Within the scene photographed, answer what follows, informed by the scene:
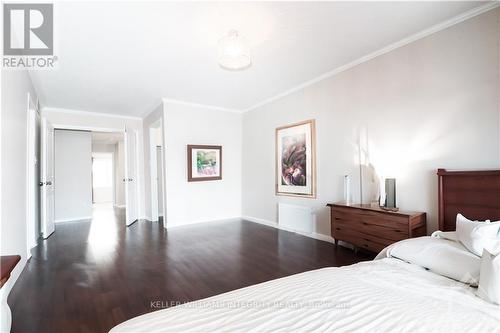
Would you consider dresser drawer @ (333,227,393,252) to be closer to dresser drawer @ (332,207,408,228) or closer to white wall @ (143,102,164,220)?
dresser drawer @ (332,207,408,228)

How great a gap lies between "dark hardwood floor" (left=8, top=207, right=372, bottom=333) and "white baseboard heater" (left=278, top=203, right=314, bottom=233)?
0.20 m

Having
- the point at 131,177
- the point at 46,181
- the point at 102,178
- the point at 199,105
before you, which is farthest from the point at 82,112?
the point at 102,178

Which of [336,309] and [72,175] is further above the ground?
[72,175]

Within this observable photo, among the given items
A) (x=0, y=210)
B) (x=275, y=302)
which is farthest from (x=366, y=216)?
(x=0, y=210)

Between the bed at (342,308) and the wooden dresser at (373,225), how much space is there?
3.42ft

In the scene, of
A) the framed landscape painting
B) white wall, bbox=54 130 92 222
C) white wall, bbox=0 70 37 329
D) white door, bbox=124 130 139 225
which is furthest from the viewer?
white wall, bbox=54 130 92 222

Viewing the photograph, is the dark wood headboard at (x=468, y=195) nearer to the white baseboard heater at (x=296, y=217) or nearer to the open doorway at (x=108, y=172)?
the white baseboard heater at (x=296, y=217)

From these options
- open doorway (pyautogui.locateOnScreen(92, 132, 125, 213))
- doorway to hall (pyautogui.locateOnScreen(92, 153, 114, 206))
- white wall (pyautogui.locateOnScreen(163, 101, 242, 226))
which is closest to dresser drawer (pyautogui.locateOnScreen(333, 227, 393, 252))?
white wall (pyautogui.locateOnScreen(163, 101, 242, 226))

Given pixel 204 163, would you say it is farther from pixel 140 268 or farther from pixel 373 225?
pixel 373 225

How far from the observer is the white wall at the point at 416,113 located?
91.2 inches

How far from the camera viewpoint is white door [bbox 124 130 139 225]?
548cm

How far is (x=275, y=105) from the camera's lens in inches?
195

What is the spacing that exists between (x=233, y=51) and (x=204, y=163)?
3.39m

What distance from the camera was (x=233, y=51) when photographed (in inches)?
89.7
